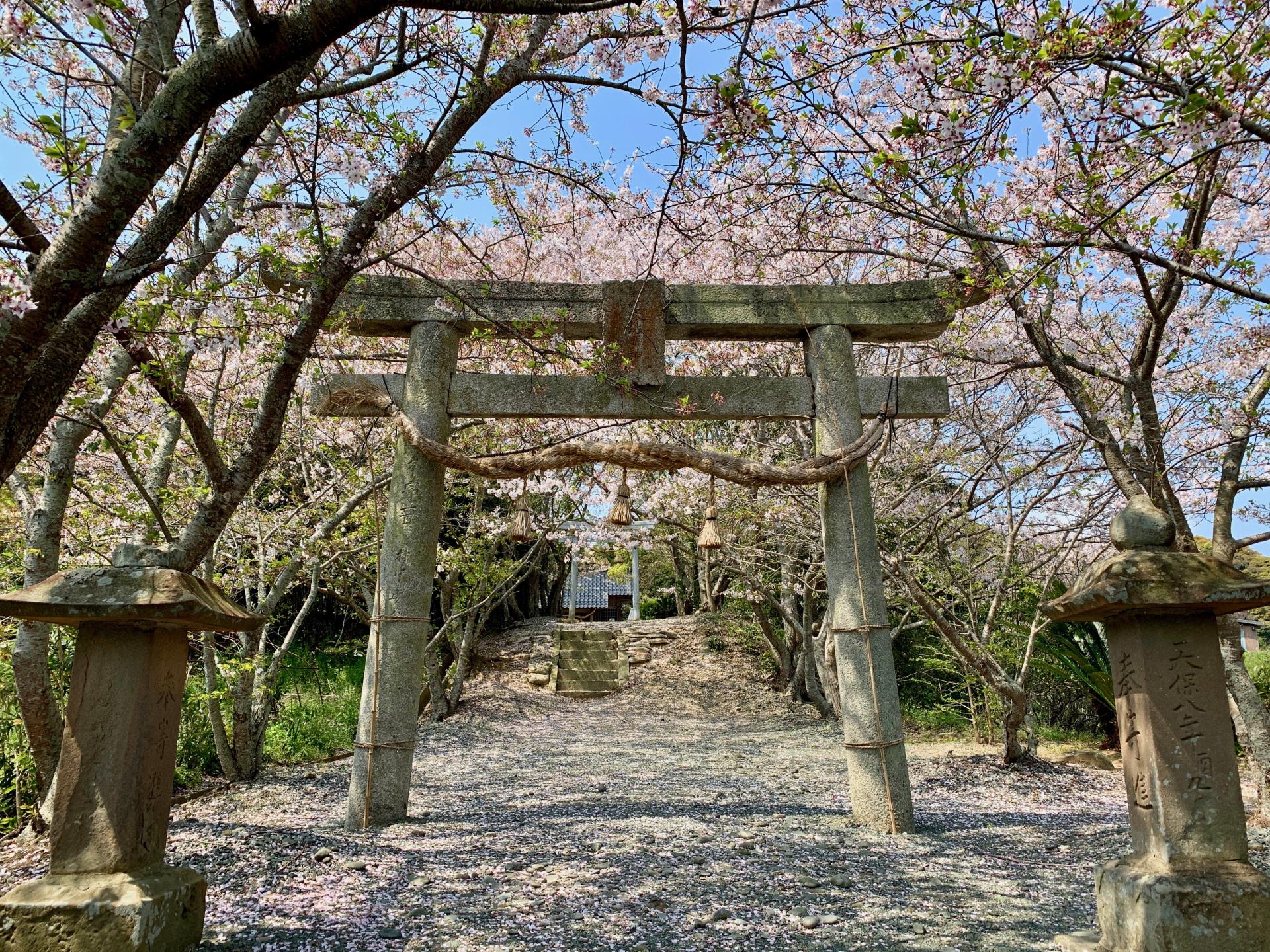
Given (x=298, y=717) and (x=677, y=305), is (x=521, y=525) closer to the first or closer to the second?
(x=677, y=305)

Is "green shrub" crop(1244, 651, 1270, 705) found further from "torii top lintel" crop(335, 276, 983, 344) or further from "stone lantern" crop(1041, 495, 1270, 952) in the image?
"stone lantern" crop(1041, 495, 1270, 952)

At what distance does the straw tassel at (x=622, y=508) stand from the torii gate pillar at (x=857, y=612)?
1311mm

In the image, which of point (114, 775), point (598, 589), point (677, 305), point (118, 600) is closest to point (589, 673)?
point (598, 589)

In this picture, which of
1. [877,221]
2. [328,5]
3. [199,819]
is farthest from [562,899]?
[877,221]

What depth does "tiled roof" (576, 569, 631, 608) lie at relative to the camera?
71.3 feet

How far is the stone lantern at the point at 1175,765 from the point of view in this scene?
234 centimetres

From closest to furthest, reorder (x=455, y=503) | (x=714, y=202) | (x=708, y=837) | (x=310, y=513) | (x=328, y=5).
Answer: (x=328, y=5), (x=708, y=837), (x=714, y=202), (x=310, y=513), (x=455, y=503)

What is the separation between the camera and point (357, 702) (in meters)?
9.87

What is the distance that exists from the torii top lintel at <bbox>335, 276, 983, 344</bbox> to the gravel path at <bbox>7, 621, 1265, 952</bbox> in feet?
10.2

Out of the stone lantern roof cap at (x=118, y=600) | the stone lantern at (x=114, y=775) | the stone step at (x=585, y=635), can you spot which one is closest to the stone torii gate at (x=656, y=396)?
the stone lantern at (x=114, y=775)

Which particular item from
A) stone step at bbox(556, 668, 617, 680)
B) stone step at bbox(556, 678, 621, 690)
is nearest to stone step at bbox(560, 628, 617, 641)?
stone step at bbox(556, 668, 617, 680)

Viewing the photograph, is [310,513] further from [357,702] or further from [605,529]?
[605,529]

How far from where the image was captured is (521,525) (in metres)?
5.08

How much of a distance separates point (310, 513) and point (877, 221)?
5.64m
